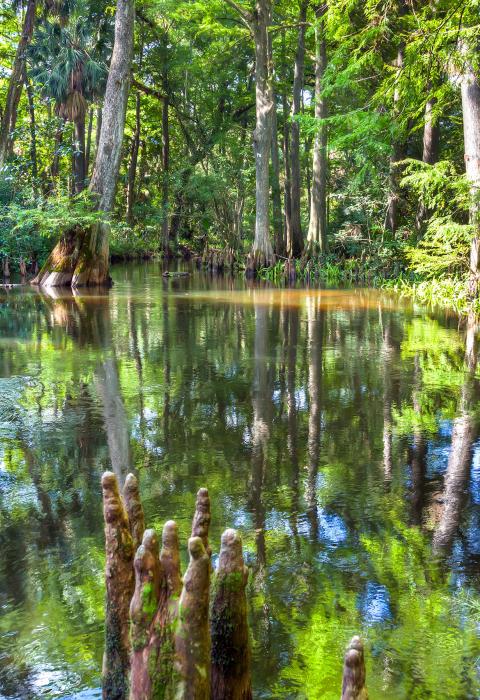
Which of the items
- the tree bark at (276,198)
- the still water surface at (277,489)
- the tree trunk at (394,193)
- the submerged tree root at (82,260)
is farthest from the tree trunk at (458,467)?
the tree bark at (276,198)

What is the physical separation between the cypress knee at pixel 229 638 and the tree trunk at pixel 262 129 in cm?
2253

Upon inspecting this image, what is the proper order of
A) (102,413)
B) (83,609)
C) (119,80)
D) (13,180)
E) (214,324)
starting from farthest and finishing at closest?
(13,180) → (119,80) → (214,324) → (102,413) → (83,609)

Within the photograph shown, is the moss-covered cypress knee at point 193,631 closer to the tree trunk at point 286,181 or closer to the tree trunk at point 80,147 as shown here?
the tree trunk at point 286,181

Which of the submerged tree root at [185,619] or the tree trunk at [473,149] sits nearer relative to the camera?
the submerged tree root at [185,619]

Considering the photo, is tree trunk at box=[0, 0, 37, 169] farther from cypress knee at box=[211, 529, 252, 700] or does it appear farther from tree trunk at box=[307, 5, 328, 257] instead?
cypress knee at box=[211, 529, 252, 700]

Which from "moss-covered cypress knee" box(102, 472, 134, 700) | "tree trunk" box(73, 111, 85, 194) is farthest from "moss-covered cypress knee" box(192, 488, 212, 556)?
"tree trunk" box(73, 111, 85, 194)

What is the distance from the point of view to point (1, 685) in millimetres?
2352

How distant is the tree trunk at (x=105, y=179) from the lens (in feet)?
62.4

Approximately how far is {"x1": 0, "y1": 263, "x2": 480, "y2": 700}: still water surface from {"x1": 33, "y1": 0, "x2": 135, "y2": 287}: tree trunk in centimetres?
983

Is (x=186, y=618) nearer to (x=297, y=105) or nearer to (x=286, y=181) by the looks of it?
(x=297, y=105)

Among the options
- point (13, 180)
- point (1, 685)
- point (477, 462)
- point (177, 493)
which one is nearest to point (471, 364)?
point (477, 462)

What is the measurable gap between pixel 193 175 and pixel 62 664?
31627 millimetres

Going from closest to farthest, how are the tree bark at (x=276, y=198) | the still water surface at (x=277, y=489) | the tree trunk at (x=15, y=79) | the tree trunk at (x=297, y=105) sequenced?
the still water surface at (x=277, y=489) → the tree trunk at (x=15, y=79) → the tree trunk at (x=297, y=105) → the tree bark at (x=276, y=198)

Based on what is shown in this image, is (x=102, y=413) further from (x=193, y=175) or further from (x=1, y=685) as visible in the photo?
(x=193, y=175)
